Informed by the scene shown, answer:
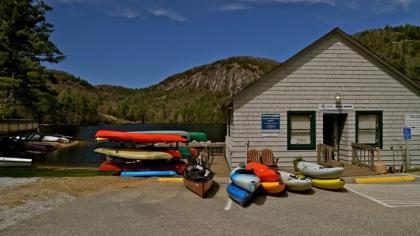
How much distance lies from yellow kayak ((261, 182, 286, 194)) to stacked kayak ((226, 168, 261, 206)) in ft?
1.42

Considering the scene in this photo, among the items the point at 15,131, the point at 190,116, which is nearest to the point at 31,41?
the point at 15,131

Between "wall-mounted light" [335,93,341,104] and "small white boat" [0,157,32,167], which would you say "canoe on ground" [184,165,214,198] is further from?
"small white boat" [0,157,32,167]

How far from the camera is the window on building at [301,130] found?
14.4m

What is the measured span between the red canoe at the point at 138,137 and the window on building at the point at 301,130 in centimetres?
440

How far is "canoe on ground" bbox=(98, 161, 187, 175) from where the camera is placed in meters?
14.5

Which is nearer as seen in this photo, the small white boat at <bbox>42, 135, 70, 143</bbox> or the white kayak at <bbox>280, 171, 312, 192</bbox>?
the white kayak at <bbox>280, 171, 312, 192</bbox>

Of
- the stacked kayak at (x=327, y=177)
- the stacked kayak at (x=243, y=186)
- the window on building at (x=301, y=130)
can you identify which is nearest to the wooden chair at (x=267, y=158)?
the window on building at (x=301, y=130)

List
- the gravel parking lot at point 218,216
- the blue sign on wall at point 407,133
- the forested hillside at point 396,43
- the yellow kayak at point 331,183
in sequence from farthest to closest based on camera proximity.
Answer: the forested hillside at point 396,43 < the blue sign on wall at point 407,133 < the yellow kayak at point 331,183 < the gravel parking lot at point 218,216

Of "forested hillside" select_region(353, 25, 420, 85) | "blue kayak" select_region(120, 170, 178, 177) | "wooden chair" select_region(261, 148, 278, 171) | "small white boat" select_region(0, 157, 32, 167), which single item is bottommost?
"small white boat" select_region(0, 157, 32, 167)

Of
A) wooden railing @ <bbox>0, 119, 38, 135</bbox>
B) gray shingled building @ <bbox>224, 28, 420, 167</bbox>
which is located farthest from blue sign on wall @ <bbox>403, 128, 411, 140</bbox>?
wooden railing @ <bbox>0, 119, 38, 135</bbox>

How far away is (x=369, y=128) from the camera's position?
14781 millimetres

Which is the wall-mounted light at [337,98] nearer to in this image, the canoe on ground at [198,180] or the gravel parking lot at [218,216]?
the gravel parking lot at [218,216]

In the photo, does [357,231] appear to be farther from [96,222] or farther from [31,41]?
[31,41]

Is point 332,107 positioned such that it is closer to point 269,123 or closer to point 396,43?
point 269,123
